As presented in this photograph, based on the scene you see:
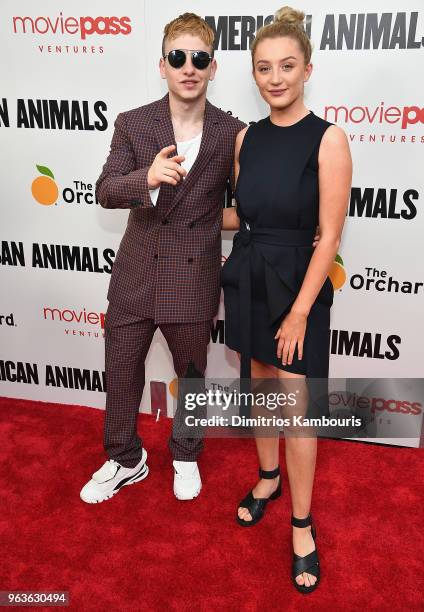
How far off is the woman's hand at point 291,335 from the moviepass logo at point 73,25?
150 cm

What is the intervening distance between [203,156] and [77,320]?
133cm

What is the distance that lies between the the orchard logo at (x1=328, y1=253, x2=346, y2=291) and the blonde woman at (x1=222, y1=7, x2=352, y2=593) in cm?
67

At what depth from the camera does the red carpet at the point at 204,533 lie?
1.96 m

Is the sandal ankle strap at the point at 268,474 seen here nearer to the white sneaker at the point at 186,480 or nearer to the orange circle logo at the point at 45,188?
the white sneaker at the point at 186,480

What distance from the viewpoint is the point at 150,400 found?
3072 millimetres

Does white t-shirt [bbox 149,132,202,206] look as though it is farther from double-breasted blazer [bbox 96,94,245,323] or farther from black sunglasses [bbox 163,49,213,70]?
black sunglasses [bbox 163,49,213,70]

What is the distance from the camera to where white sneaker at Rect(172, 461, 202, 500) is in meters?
2.41

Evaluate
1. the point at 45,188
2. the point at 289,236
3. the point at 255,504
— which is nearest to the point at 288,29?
the point at 289,236

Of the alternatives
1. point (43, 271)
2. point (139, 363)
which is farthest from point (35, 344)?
point (139, 363)

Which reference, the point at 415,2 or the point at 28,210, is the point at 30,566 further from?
the point at 415,2

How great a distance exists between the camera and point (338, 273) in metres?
2.62

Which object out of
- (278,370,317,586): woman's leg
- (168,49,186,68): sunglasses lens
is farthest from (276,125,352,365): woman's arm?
(168,49,186,68): sunglasses lens

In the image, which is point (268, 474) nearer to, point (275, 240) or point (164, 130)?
point (275, 240)

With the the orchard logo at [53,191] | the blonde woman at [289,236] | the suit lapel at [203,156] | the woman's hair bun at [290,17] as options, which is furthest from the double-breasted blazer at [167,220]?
the the orchard logo at [53,191]
